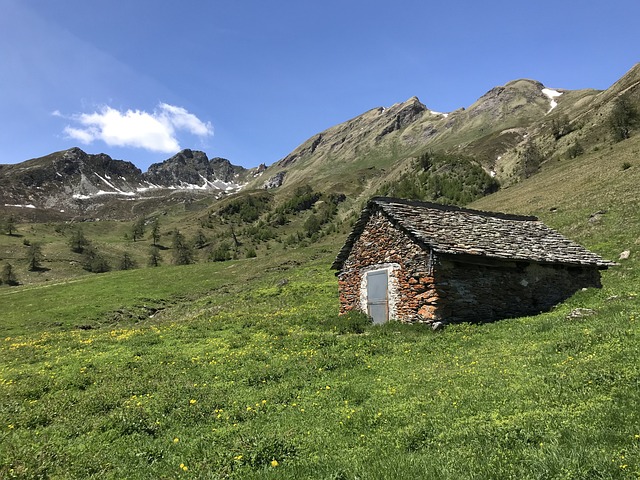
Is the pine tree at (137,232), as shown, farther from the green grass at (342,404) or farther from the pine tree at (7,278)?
the green grass at (342,404)

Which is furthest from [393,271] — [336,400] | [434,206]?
[336,400]

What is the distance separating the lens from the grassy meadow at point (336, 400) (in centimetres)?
682

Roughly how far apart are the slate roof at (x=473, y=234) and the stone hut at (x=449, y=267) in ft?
0.21

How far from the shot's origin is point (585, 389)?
28.2ft

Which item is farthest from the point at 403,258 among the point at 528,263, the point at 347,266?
the point at 528,263

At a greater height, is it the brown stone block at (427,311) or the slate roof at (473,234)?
the slate roof at (473,234)

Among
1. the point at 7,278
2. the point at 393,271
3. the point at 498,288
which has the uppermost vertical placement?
the point at 393,271

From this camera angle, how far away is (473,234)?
74.7ft

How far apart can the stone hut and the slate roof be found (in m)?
0.07

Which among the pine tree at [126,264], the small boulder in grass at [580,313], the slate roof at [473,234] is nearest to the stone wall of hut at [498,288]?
the slate roof at [473,234]

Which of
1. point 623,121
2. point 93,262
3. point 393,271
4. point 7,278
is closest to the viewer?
point 393,271

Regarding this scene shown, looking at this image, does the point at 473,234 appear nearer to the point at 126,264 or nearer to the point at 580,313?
the point at 580,313

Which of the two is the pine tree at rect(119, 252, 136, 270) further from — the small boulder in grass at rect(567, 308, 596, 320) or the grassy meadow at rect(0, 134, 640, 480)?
the small boulder in grass at rect(567, 308, 596, 320)

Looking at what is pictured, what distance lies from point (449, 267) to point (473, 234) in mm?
4326
